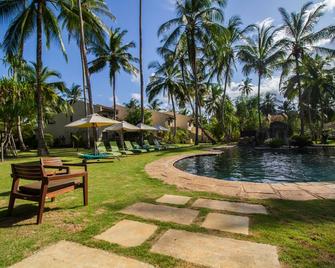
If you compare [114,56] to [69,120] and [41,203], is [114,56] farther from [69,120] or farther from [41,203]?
[41,203]

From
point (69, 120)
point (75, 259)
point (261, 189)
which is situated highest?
point (69, 120)

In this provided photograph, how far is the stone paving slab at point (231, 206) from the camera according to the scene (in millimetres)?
4207

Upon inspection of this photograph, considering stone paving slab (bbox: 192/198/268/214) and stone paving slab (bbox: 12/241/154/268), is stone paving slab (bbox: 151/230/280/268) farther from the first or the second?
stone paving slab (bbox: 192/198/268/214)

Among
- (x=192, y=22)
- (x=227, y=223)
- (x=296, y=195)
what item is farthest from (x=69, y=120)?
(x=227, y=223)

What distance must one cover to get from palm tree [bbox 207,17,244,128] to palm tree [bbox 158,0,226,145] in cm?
142

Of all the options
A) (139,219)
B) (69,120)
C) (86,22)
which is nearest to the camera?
(139,219)

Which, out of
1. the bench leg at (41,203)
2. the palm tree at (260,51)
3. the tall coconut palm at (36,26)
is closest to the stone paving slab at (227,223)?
the bench leg at (41,203)

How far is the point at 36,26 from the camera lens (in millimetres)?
16344

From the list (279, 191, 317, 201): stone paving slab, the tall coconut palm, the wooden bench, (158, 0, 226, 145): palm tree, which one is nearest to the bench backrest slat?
the wooden bench

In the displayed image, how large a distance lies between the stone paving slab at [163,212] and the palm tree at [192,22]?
20139 millimetres

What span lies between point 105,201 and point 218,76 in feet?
84.0

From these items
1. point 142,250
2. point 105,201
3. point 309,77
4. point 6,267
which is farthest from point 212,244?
point 309,77

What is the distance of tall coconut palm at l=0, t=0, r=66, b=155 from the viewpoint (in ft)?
50.6

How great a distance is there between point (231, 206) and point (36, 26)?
17.5m
